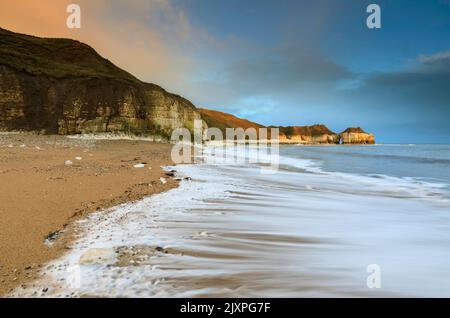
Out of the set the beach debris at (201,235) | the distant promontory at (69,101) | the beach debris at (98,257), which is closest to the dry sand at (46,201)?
the beach debris at (98,257)

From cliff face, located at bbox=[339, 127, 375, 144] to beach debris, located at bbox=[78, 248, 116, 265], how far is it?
16163cm

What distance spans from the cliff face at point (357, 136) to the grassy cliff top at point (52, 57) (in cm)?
13279

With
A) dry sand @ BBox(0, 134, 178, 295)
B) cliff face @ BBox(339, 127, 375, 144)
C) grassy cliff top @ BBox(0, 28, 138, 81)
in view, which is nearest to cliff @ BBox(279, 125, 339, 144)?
cliff face @ BBox(339, 127, 375, 144)

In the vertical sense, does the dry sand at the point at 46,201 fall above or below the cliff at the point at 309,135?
below

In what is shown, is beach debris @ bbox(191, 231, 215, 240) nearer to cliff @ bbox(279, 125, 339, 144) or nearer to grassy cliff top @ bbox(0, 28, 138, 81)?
grassy cliff top @ bbox(0, 28, 138, 81)

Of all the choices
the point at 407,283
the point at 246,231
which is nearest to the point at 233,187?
the point at 246,231

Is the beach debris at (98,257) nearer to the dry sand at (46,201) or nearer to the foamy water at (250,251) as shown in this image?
the foamy water at (250,251)

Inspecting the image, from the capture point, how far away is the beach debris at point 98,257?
8.25 feet

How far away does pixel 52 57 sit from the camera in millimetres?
41500

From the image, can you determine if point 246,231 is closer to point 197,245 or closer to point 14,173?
point 197,245

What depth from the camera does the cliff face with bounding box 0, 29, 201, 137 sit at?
27.2 meters

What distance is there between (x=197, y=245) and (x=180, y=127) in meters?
37.9
